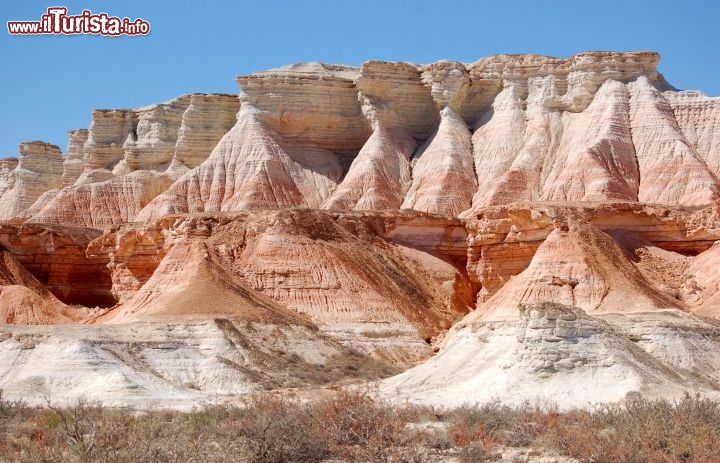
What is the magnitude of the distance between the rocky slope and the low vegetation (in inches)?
163

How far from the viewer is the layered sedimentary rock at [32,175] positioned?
120m

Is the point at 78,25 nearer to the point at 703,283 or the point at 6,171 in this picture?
the point at 703,283

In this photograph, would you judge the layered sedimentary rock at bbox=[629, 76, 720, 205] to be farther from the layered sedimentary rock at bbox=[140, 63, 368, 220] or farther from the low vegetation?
the low vegetation

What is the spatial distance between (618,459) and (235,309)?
1211 inches

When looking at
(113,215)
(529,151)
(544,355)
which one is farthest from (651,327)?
(113,215)

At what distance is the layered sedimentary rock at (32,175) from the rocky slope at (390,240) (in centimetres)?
47

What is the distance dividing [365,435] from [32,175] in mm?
106875

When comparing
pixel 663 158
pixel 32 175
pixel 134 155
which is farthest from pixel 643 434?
pixel 32 175

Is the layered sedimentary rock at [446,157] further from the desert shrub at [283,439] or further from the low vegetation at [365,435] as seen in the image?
the desert shrub at [283,439]

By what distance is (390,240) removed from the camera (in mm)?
63469

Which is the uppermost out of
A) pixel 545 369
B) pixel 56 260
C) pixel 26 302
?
pixel 56 260

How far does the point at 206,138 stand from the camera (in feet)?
331

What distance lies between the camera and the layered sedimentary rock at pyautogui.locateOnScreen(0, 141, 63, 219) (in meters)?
120

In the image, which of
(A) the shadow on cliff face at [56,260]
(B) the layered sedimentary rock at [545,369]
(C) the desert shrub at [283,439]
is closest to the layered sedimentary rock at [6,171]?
(A) the shadow on cliff face at [56,260]
